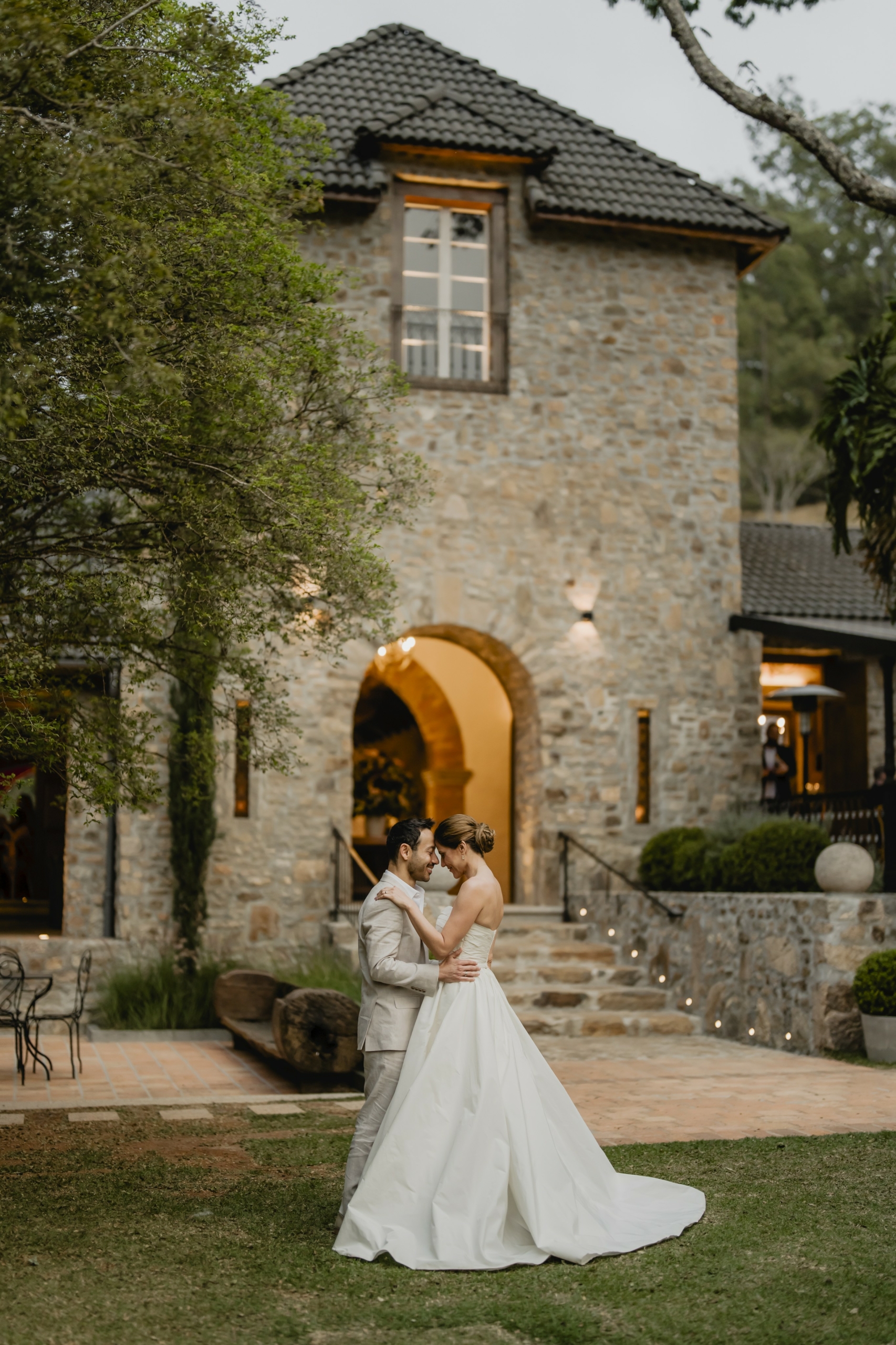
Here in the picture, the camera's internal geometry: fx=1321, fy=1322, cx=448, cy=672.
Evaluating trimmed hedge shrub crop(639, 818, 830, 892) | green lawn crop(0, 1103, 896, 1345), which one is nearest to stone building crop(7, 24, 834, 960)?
trimmed hedge shrub crop(639, 818, 830, 892)

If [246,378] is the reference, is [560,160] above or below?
above

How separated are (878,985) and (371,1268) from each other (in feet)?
19.1

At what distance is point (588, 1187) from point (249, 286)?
4286mm

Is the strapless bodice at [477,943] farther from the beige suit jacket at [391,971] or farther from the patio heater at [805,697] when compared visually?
the patio heater at [805,697]

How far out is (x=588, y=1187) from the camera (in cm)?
496

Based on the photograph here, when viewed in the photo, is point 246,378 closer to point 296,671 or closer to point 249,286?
point 249,286

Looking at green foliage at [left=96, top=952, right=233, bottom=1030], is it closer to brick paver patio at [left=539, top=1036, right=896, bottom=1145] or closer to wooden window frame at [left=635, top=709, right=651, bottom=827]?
brick paver patio at [left=539, top=1036, right=896, bottom=1145]

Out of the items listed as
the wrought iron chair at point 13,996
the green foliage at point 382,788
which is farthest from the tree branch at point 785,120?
the green foliage at point 382,788

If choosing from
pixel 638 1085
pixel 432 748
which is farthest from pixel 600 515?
pixel 638 1085

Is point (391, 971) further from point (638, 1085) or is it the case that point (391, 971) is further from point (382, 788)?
point (382, 788)

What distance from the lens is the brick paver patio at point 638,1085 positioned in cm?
710

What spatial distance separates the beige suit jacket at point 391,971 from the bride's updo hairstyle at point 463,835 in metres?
0.23

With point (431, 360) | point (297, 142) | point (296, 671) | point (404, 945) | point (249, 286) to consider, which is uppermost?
point (297, 142)

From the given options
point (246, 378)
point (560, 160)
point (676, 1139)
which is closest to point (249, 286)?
point (246, 378)
